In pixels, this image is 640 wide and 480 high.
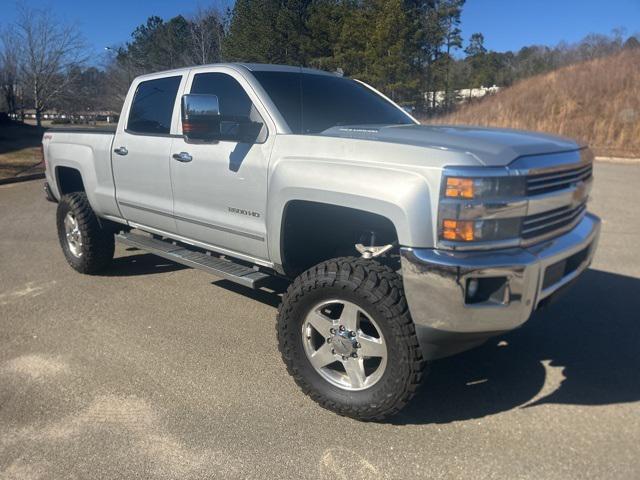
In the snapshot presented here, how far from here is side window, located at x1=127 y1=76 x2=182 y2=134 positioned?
4457 millimetres

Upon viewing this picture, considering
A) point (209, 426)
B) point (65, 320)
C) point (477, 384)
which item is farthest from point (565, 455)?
point (65, 320)

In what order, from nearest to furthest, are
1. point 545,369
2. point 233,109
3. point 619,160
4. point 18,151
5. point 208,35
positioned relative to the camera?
point 545,369 → point 233,109 → point 619,160 → point 18,151 → point 208,35

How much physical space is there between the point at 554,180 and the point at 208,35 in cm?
3787

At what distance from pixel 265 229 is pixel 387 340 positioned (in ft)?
3.73

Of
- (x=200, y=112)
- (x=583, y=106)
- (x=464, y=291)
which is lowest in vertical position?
(x=464, y=291)

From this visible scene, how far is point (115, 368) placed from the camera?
3625 millimetres

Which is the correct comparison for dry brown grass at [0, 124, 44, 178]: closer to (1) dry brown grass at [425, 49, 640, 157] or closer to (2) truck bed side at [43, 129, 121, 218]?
(2) truck bed side at [43, 129, 121, 218]

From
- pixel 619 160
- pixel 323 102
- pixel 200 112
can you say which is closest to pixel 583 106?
pixel 619 160

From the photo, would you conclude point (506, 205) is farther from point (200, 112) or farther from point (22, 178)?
point (22, 178)

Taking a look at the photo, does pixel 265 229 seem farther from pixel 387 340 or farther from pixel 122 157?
pixel 122 157

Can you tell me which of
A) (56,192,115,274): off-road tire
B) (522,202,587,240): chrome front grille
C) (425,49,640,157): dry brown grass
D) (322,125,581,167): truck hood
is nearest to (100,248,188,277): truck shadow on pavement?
(56,192,115,274): off-road tire

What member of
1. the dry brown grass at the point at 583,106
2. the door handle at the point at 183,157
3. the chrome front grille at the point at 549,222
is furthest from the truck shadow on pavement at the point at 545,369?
the dry brown grass at the point at 583,106

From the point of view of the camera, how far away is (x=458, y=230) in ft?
8.30

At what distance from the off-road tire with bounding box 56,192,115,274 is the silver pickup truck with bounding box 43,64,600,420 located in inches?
33.4
